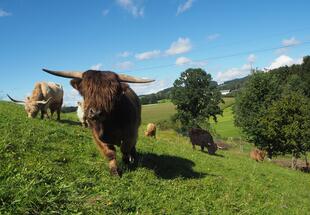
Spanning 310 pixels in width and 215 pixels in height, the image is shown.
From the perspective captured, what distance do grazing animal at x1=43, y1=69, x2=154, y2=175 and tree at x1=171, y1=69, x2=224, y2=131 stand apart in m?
72.9

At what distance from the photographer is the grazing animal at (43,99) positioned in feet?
64.6

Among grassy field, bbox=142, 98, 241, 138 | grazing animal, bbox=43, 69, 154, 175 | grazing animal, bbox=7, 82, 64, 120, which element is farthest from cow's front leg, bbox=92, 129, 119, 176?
grassy field, bbox=142, 98, 241, 138

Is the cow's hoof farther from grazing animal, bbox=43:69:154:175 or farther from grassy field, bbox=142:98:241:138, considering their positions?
grassy field, bbox=142:98:241:138

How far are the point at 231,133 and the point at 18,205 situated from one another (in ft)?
300

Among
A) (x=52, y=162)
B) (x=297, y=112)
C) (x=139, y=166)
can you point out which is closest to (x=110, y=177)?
(x=52, y=162)

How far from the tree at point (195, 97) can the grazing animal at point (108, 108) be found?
2868 inches

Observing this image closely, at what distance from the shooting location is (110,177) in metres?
8.79

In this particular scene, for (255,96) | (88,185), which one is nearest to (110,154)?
(88,185)

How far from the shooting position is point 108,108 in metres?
8.56

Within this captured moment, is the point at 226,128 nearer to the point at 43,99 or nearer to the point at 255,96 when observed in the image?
the point at 255,96

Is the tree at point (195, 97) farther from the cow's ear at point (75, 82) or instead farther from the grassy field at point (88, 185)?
the cow's ear at point (75, 82)

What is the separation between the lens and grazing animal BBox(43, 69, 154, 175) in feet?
27.7

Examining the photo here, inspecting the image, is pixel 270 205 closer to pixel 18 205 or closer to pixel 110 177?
pixel 110 177

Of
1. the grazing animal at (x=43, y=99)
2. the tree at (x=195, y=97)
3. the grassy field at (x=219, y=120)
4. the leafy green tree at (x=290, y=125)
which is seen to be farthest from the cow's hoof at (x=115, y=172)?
the grassy field at (x=219, y=120)
